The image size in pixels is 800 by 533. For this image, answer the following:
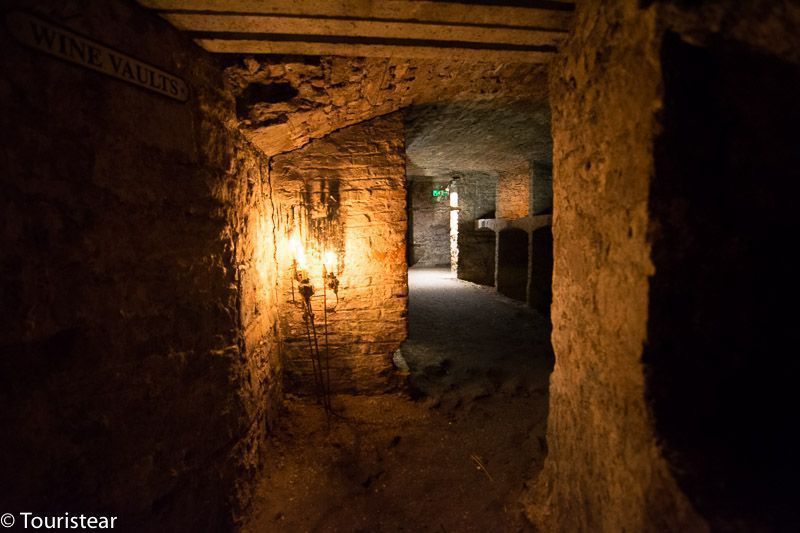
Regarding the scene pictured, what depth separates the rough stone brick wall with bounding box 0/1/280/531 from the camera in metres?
1.33

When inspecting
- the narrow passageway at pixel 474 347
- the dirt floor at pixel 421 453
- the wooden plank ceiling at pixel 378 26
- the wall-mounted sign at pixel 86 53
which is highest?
the wooden plank ceiling at pixel 378 26

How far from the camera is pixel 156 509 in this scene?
181 cm

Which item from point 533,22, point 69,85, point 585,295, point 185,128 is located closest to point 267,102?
point 185,128

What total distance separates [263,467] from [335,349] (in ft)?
4.14

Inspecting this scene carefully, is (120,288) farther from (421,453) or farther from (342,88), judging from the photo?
(421,453)

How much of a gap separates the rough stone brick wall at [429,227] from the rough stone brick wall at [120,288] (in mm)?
12840

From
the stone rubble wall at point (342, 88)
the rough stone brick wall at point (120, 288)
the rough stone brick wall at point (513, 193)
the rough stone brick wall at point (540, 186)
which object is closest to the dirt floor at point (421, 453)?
the rough stone brick wall at point (120, 288)

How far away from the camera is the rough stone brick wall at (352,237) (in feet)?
11.4

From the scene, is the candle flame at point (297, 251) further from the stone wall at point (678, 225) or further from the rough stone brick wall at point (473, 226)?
the rough stone brick wall at point (473, 226)

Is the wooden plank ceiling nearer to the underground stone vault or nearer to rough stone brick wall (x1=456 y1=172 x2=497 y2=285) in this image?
the underground stone vault

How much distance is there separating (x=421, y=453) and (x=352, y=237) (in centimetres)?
221

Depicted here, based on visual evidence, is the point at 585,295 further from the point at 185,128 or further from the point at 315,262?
the point at 315,262

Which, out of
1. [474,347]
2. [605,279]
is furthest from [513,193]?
[605,279]

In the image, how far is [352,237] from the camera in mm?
3553
